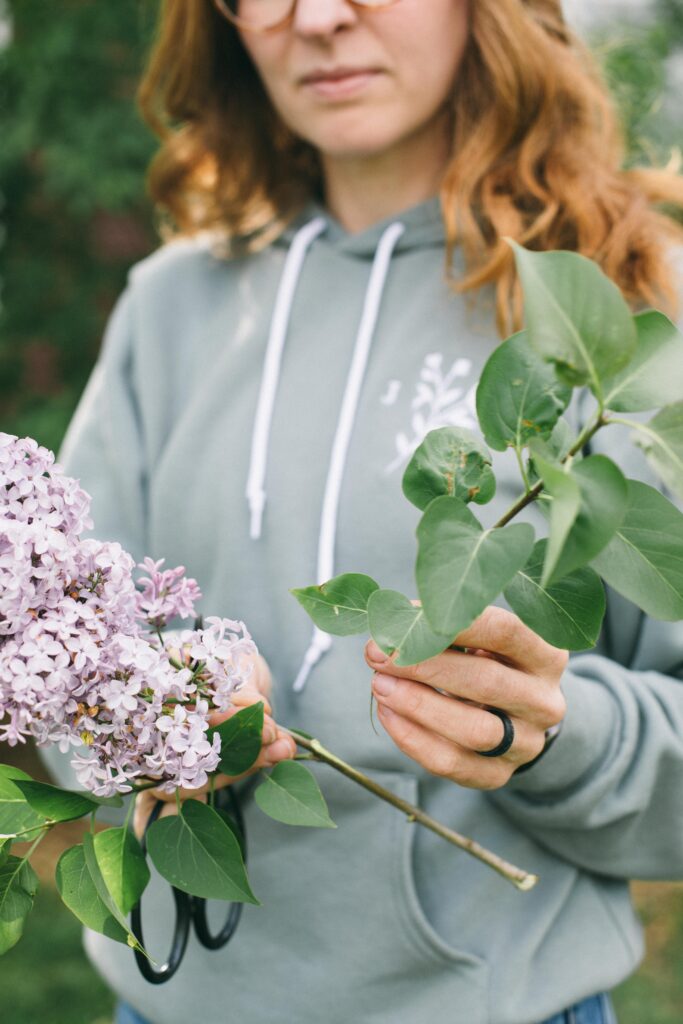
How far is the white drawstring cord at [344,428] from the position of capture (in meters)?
1.14

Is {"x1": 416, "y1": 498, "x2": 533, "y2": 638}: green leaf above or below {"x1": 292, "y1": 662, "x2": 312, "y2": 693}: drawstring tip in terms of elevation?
above

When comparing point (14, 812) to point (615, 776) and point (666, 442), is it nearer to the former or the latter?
point (666, 442)

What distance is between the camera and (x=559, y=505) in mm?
504

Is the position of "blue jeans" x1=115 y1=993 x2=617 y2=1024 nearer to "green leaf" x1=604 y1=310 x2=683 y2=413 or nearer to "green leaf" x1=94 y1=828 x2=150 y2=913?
"green leaf" x1=94 y1=828 x2=150 y2=913

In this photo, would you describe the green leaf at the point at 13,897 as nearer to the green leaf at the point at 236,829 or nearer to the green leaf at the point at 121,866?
the green leaf at the point at 121,866

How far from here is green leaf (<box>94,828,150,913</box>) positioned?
702mm

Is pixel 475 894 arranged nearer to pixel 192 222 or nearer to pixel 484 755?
pixel 484 755

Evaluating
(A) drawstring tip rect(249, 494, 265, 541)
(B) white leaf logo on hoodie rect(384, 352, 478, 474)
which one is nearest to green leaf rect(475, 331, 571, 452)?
(B) white leaf logo on hoodie rect(384, 352, 478, 474)

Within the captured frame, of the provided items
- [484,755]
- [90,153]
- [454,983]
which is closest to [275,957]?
[454,983]

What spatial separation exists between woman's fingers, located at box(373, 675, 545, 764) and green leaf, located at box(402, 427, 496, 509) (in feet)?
0.53

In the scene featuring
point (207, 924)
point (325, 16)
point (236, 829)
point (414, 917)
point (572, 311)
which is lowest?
point (414, 917)

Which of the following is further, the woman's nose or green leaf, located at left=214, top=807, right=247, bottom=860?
the woman's nose

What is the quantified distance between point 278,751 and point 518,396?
34cm

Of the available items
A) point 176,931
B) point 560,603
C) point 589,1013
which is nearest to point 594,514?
point 560,603
